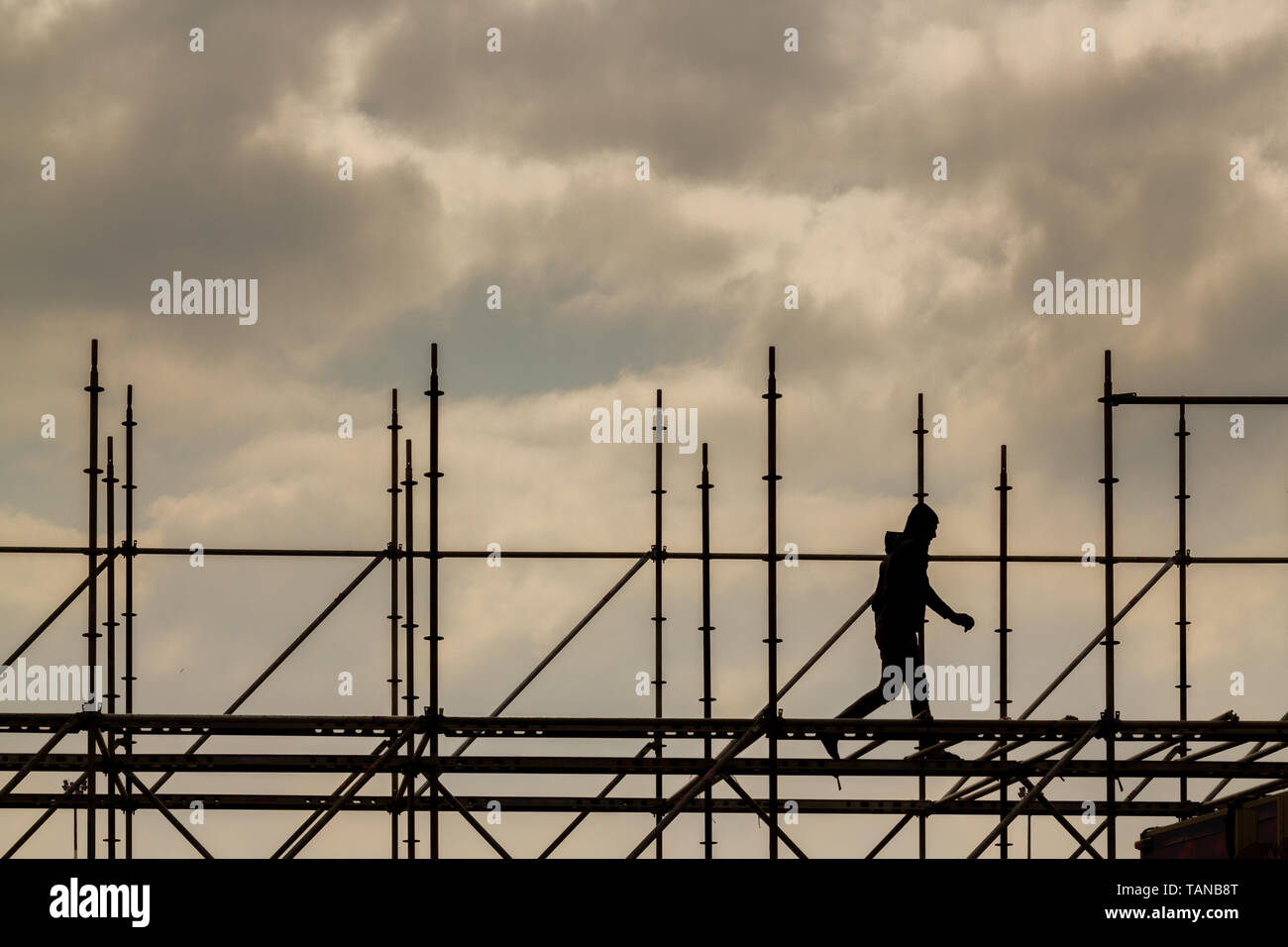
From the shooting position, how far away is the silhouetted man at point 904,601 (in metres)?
18.5

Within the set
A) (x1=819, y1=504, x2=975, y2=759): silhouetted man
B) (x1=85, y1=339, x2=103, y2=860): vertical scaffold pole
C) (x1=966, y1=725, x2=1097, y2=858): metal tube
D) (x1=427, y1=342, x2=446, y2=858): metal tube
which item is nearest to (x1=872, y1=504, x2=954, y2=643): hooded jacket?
(x1=819, y1=504, x2=975, y2=759): silhouetted man

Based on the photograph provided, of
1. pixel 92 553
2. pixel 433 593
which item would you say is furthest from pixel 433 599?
pixel 92 553

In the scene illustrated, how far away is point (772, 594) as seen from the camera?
18203 millimetres

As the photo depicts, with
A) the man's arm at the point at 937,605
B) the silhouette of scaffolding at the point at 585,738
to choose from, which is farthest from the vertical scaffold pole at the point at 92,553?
the man's arm at the point at 937,605

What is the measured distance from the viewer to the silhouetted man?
727 inches

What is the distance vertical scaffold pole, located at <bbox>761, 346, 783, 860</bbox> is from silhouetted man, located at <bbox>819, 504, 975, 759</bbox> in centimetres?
90

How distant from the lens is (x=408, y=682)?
2052 cm

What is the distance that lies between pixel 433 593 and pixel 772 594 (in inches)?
99.8

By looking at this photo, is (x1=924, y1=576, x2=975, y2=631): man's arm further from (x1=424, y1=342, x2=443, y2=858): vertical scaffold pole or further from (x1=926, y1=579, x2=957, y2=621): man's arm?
(x1=424, y1=342, x2=443, y2=858): vertical scaffold pole

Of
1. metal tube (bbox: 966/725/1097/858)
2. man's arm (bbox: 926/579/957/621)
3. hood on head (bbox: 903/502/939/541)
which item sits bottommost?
metal tube (bbox: 966/725/1097/858)

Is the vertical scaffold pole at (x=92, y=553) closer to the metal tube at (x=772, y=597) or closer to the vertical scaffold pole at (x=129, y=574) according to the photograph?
the vertical scaffold pole at (x=129, y=574)
